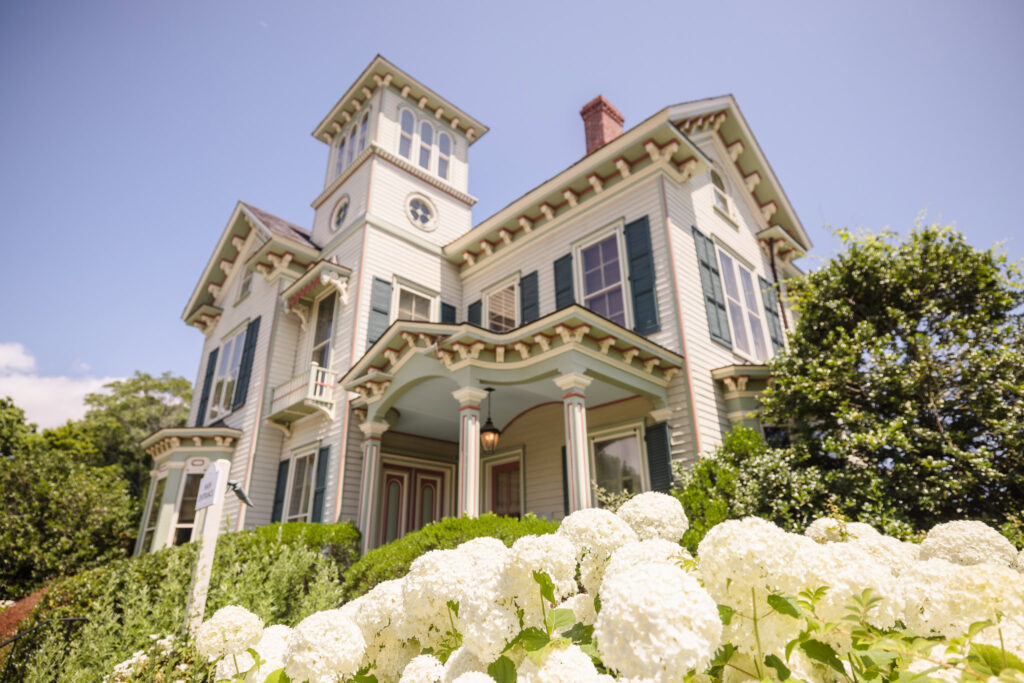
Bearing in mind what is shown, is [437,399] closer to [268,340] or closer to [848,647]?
[268,340]

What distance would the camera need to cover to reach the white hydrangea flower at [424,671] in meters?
1.57

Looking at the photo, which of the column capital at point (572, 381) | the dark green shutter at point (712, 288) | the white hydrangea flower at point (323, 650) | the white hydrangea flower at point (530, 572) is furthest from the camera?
the dark green shutter at point (712, 288)

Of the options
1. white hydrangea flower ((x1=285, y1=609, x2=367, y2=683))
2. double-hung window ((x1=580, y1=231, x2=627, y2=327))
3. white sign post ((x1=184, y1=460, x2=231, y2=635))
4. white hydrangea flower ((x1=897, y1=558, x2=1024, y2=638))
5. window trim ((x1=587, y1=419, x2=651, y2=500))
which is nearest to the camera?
white hydrangea flower ((x1=897, y1=558, x2=1024, y2=638))

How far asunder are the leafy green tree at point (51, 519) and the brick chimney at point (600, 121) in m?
13.9

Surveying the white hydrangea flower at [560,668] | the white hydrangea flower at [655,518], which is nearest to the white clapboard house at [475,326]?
the white hydrangea flower at [655,518]

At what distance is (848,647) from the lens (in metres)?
1.25

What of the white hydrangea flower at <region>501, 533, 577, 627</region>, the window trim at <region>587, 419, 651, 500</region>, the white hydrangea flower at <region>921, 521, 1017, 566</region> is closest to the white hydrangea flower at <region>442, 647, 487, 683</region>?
the white hydrangea flower at <region>501, 533, 577, 627</region>

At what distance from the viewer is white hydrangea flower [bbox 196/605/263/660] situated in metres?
2.21

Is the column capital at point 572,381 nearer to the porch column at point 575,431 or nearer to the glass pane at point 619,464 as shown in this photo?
the porch column at point 575,431

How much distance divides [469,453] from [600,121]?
30.3 feet

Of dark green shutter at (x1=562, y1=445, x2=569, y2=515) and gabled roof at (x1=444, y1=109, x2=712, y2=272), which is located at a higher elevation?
gabled roof at (x1=444, y1=109, x2=712, y2=272)

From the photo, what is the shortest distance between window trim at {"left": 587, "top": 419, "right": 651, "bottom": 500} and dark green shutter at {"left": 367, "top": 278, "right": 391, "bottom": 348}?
561 centimetres

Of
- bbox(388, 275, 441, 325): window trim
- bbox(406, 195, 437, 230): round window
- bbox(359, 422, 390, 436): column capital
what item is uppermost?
bbox(406, 195, 437, 230): round window

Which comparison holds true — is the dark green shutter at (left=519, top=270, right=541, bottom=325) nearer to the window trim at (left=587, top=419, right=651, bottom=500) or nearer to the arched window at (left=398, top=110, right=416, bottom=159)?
the window trim at (left=587, top=419, right=651, bottom=500)
